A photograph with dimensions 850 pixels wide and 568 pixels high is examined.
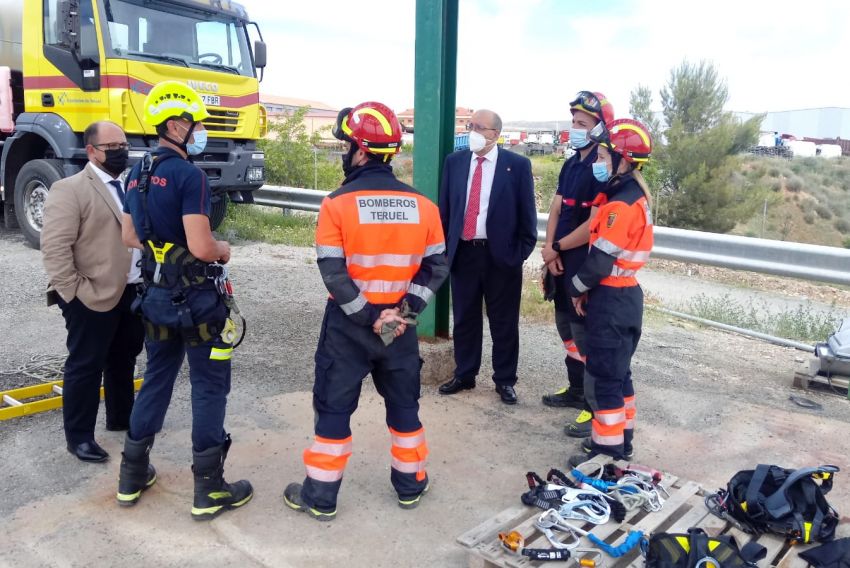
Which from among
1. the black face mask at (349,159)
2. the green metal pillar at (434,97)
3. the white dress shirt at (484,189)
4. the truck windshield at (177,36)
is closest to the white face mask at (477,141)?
the white dress shirt at (484,189)

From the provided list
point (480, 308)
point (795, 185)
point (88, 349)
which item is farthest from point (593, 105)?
point (795, 185)

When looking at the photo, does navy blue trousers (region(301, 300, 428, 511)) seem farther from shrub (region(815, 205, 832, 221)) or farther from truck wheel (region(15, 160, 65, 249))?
shrub (region(815, 205, 832, 221))

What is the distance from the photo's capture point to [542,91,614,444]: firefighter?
450 cm

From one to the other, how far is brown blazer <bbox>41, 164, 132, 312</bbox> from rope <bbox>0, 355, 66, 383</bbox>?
5.48 ft

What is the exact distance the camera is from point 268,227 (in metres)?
11.9

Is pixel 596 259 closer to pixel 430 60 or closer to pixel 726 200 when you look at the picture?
pixel 430 60

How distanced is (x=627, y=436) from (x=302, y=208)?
27.3 feet

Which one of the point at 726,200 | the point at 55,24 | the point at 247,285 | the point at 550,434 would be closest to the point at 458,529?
the point at 550,434

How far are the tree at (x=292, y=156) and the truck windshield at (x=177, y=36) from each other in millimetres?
4822

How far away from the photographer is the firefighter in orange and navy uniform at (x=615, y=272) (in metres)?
3.75

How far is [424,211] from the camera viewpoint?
3.32 metres

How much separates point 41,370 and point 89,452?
1727 millimetres

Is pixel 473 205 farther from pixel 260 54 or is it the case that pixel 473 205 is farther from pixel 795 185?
pixel 795 185

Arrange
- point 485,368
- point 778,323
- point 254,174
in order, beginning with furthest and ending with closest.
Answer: point 254,174 → point 778,323 → point 485,368
